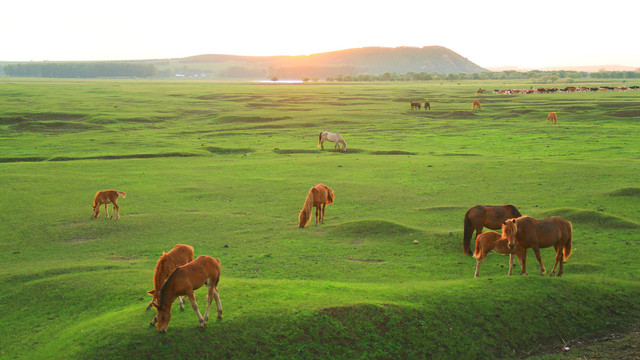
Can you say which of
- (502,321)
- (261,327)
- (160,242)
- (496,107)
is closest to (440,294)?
(502,321)

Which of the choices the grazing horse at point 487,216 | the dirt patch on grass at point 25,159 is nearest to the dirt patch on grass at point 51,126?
the dirt patch on grass at point 25,159

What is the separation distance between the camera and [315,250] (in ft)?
48.2

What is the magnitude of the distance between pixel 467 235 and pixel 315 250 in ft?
14.8

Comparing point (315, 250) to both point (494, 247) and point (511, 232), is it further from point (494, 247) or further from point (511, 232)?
point (511, 232)

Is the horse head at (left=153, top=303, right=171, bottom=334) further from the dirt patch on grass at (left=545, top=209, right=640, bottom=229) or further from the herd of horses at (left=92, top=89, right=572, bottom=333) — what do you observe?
the dirt patch on grass at (left=545, top=209, right=640, bottom=229)

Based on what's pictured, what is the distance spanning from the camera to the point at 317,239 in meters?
15.8

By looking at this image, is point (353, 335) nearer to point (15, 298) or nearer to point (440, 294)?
point (440, 294)

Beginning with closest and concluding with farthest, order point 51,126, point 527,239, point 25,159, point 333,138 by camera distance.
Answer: point 527,239
point 25,159
point 333,138
point 51,126

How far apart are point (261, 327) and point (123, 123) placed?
48.7 m

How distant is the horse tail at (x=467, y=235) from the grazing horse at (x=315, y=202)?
18.2ft

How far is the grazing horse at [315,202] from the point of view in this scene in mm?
17156

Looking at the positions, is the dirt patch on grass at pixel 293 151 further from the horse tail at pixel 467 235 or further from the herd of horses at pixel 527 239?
the herd of horses at pixel 527 239

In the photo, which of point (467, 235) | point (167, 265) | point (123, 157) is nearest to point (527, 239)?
point (467, 235)

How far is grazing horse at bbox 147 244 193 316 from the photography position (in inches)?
359
